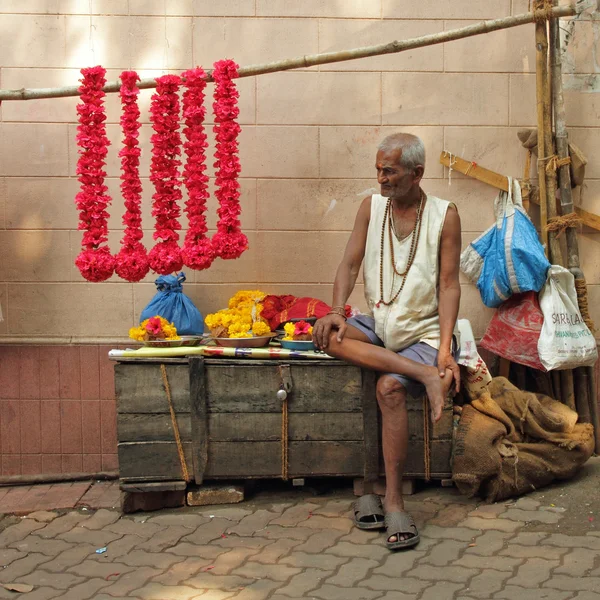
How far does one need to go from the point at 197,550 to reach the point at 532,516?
1633 mm

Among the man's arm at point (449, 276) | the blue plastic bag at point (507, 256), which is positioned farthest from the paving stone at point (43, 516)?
the blue plastic bag at point (507, 256)

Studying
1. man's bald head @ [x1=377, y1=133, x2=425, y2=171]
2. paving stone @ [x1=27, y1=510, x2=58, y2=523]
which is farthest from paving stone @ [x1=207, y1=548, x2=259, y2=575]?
man's bald head @ [x1=377, y1=133, x2=425, y2=171]

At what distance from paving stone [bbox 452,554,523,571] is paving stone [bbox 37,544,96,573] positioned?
1.69m

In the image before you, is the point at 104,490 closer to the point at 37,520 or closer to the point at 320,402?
the point at 37,520

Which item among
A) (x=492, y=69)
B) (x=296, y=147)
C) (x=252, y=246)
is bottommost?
(x=252, y=246)

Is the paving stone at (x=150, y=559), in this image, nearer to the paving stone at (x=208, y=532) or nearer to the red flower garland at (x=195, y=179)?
the paving stone at (x=208, y=532)

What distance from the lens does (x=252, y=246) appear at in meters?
5.11

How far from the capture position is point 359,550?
3945 millimetres

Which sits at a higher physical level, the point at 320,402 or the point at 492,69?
the point at 492,69

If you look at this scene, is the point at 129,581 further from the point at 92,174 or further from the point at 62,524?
the point at 92,174

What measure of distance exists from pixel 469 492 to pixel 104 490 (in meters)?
2.07

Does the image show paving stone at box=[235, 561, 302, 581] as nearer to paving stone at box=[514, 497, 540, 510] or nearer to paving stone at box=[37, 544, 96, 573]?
paving stone at box=[37, 544, 96, 573]

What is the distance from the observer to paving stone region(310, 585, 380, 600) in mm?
3496

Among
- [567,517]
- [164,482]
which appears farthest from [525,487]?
[164,482]
